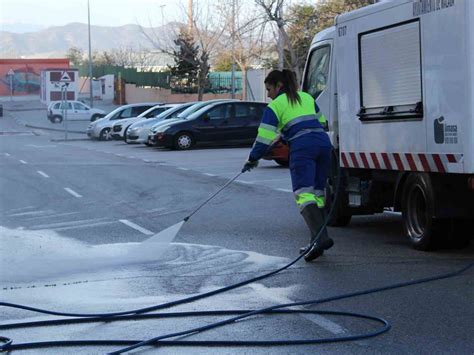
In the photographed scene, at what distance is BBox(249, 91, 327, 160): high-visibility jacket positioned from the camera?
30.3 ft

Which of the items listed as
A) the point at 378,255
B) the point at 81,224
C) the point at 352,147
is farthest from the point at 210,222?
the point at 378,255

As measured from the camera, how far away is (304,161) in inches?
362

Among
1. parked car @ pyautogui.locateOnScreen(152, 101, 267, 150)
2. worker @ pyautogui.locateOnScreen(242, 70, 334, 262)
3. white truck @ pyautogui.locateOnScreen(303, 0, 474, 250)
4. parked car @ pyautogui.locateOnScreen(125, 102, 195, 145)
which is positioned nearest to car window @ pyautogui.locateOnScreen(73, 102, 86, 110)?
parked car @ pyautogui.locateOnScreen(125, 102, 195, 145)

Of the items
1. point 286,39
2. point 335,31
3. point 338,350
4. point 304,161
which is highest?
point 286,39

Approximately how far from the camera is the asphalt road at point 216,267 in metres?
6.40

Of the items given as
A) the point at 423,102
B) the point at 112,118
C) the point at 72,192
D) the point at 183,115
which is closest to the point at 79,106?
the point at 112,118

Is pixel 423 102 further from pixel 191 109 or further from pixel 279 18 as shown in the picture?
pixel 279 18

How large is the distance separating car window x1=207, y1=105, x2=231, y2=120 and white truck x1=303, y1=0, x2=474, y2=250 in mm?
19262

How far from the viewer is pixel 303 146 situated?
9.20 metres

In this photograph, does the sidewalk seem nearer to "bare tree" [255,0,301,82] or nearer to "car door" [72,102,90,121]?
"car door" [72,102,90,121]

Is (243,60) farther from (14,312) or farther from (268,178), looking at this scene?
(14,312)

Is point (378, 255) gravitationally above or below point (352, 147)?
below

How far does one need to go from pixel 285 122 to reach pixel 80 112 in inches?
1839

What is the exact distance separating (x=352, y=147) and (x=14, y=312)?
512cm
